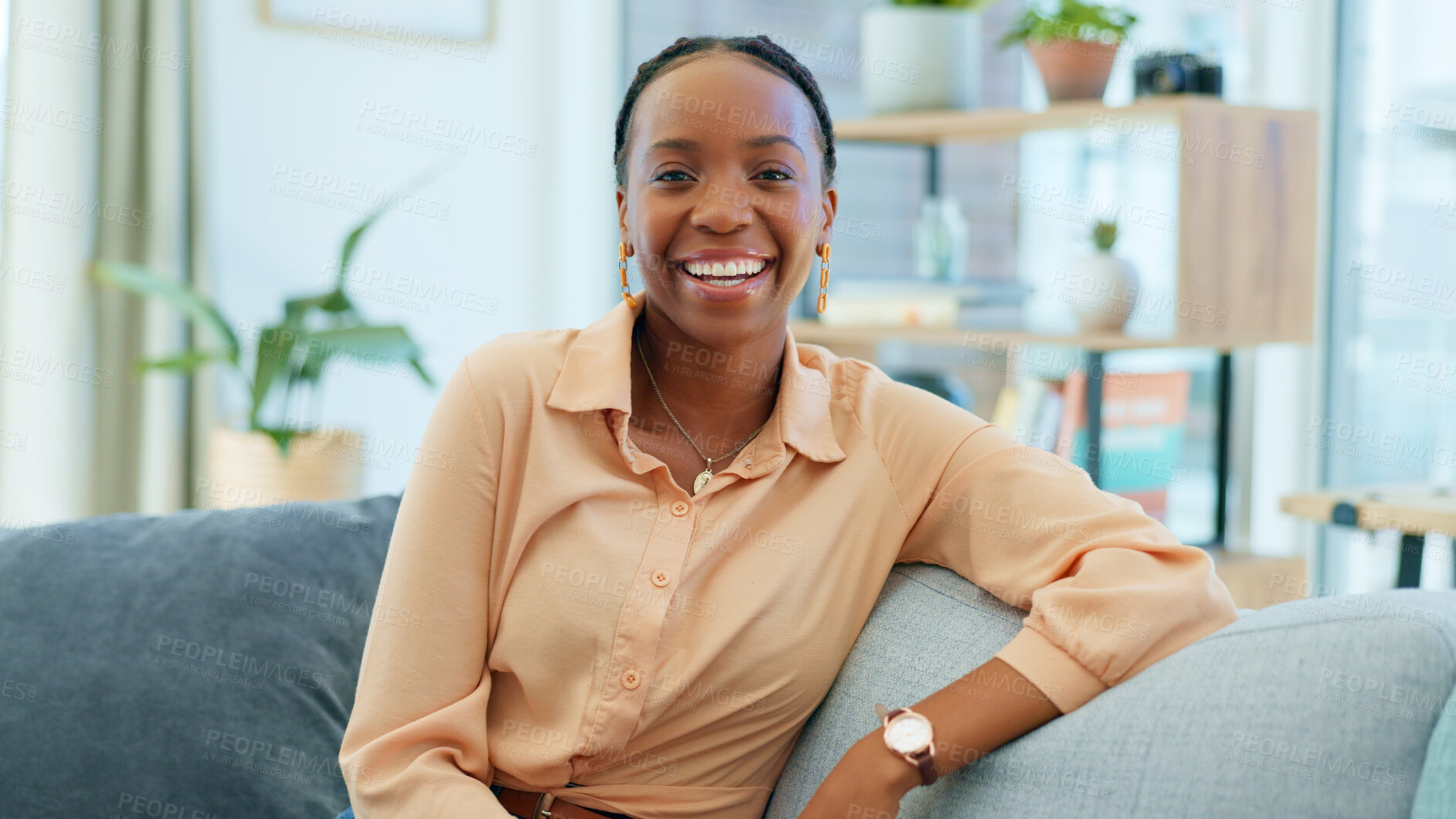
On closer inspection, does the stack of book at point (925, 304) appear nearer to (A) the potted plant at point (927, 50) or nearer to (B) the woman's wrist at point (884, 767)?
(A) the potted plant at point (927, 50)

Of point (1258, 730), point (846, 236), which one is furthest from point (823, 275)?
point (846, 236)

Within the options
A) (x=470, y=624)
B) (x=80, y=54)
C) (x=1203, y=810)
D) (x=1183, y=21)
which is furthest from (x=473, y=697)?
(x=1183, y=21)

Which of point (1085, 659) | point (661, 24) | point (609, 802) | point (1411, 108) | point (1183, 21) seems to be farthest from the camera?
point (661, 24)

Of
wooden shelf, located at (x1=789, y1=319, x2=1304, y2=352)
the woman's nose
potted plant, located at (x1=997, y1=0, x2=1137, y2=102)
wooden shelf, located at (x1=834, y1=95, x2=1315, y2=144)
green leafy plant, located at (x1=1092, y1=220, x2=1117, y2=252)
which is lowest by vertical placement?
wooden shelf, located at (x1=789, y1=319, x2=1304, y2=352)

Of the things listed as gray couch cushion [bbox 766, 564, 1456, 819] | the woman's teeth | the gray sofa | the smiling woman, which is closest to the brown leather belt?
the smiling woman

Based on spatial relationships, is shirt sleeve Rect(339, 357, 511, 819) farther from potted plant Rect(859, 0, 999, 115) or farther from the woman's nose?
potted plant Rect(859, 0, 999, 115)

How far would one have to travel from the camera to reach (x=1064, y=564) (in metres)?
1.04

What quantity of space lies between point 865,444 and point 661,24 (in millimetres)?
2675

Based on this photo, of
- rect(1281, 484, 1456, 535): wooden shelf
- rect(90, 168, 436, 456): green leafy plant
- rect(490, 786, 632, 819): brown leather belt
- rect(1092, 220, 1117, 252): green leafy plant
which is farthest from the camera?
rect(90, 168, 436, 456): green leafy plant

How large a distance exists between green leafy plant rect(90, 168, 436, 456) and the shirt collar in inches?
60.4

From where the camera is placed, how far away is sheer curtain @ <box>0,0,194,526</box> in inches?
104

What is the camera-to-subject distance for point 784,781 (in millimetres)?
1146

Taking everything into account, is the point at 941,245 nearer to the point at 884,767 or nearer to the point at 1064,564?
the point at 1064,564

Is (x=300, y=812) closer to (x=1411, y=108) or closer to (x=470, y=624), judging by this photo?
(x=470, y=624)
